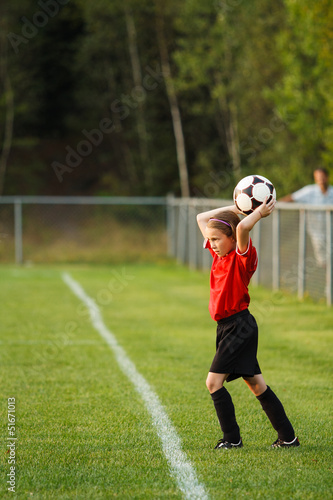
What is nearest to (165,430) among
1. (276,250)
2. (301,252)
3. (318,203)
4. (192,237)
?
(301,252)

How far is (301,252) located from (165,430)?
7.80 meters

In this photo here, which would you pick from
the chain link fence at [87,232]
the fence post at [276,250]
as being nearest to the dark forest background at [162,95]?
the chain link fence at [87,232]

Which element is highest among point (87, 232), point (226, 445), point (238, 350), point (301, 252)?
point (238, 350)

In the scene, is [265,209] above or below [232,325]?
above

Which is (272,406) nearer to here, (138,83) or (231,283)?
(231,283)

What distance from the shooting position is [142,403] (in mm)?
6176

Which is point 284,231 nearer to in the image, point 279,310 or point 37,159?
point 279,310

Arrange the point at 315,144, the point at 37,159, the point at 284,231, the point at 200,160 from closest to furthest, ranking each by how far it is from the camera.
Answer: the point at 284,231
the point at 315,144
the point at 200,160
the point at 37,159

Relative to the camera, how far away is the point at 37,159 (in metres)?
36.4

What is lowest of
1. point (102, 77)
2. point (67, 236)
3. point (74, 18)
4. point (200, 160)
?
point (67, 236)

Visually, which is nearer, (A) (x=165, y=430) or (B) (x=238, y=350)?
(B) (x=238, y=350)

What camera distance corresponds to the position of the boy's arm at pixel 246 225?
4.49m

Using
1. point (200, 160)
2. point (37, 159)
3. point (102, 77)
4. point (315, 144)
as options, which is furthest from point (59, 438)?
point (37, 159)

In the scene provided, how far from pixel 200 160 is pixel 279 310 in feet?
58.1
